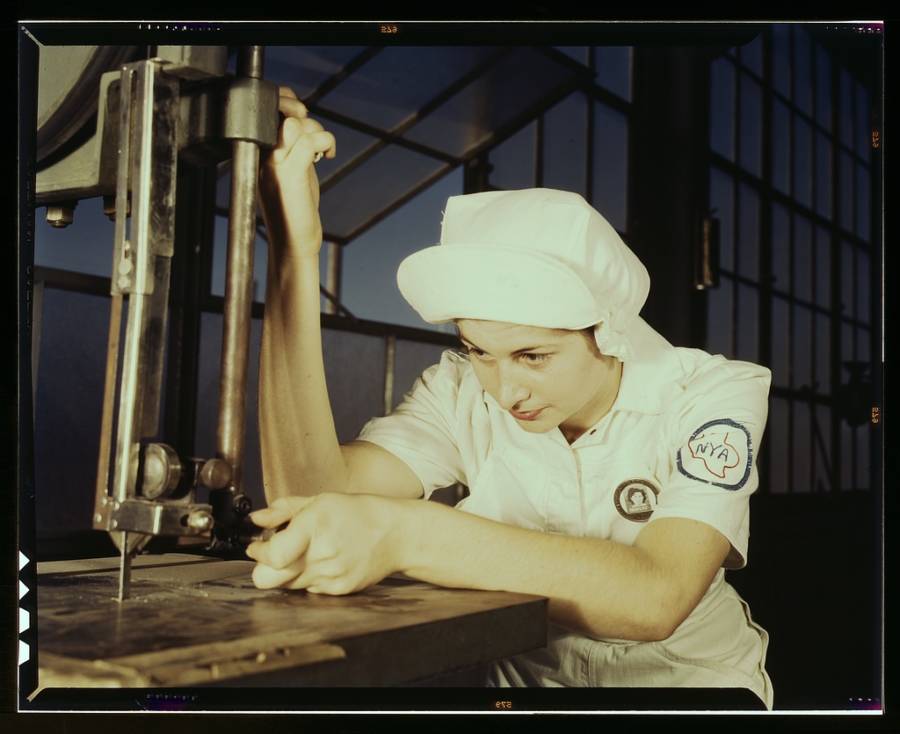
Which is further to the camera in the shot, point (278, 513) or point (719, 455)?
point (719, 455)

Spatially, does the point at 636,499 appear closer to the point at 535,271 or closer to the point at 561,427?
the point at 561,427

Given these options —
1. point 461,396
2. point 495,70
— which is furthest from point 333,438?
point 495,70

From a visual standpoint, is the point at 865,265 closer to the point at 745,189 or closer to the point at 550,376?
the point at 745,189

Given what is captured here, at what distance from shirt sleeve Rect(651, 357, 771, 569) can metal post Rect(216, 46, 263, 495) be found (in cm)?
60

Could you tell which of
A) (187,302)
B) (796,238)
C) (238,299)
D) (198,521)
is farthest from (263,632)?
(796,238)

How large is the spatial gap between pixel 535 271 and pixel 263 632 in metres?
0.63

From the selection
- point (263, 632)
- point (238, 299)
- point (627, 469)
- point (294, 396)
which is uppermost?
point (238, 299)

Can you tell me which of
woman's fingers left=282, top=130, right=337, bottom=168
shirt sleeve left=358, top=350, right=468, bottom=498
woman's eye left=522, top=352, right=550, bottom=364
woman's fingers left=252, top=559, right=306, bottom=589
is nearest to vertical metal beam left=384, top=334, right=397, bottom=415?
shirt sleeve left=358, top=350, right=468, bottom=498

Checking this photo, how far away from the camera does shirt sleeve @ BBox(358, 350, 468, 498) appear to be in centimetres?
148

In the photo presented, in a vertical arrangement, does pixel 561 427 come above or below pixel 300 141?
below

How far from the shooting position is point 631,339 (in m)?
1.40

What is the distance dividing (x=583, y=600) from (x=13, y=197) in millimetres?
1181

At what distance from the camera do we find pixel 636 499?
4.50 feet

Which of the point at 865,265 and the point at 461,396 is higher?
the point at 865,265
